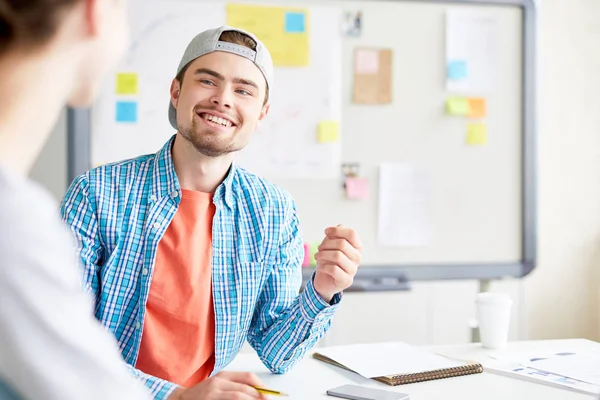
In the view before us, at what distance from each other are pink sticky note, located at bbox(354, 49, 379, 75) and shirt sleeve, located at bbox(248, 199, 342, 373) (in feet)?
3.20

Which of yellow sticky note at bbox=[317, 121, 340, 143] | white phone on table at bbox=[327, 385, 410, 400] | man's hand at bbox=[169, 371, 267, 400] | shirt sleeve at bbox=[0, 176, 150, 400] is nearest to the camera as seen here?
shirt sleeve at bbox=[0, 176, 150, 400]

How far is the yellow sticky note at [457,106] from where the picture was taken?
256cm

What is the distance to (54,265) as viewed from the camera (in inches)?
20.6

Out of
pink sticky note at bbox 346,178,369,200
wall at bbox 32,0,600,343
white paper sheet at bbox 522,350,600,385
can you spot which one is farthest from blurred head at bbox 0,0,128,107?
wall at bbox 32,0,600,343

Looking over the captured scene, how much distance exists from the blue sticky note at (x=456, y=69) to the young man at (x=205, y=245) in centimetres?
107

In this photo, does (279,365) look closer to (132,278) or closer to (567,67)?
(132,278)

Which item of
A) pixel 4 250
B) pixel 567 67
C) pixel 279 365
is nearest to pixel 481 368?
pixel 279 365

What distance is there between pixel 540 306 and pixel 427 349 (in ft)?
5.75

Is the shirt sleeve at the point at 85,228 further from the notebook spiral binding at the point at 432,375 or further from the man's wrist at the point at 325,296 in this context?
the notebook spiral binding at the point at 432,375

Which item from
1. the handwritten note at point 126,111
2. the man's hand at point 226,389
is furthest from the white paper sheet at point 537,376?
the handwritten note at point 126,111

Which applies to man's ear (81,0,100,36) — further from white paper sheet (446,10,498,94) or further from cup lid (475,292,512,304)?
white paper sheet (446,10,498,94)

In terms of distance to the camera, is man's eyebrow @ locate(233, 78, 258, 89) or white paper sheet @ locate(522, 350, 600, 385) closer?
white paper sheet @ locate(522, 350, 600, 385)

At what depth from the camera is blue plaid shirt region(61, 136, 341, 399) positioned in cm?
149

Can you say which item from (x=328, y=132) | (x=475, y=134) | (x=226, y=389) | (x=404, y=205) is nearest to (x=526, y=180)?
(x=475, y=134)
